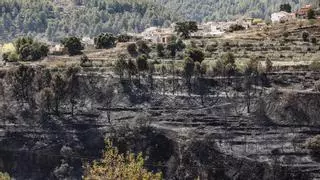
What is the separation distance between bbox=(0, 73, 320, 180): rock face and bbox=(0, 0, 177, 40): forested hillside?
Answer: 99644 mm

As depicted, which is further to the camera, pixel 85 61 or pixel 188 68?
pixel 85 61

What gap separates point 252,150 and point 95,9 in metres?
121

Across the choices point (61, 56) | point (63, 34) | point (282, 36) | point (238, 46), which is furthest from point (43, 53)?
point (63, 34)

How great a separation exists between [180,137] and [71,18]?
112m

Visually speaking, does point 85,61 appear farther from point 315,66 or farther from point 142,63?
point 315,66

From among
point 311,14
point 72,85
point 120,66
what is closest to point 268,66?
point 120,66

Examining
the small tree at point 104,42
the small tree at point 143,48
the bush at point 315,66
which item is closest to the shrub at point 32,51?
the small tree at point 104,42

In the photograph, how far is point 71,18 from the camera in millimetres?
158250

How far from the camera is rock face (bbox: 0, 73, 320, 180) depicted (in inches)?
1864

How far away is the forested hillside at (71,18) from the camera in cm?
15525

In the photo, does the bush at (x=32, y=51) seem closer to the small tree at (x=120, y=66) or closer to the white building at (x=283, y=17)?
the small tree at (x=120, y=66)

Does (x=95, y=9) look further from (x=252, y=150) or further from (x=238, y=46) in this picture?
(x=252, y=150)

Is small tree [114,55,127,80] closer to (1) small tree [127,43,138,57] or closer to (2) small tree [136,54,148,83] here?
(2) small tree [136,54,148,83]

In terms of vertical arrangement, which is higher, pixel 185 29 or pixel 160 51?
pixel 185 29
